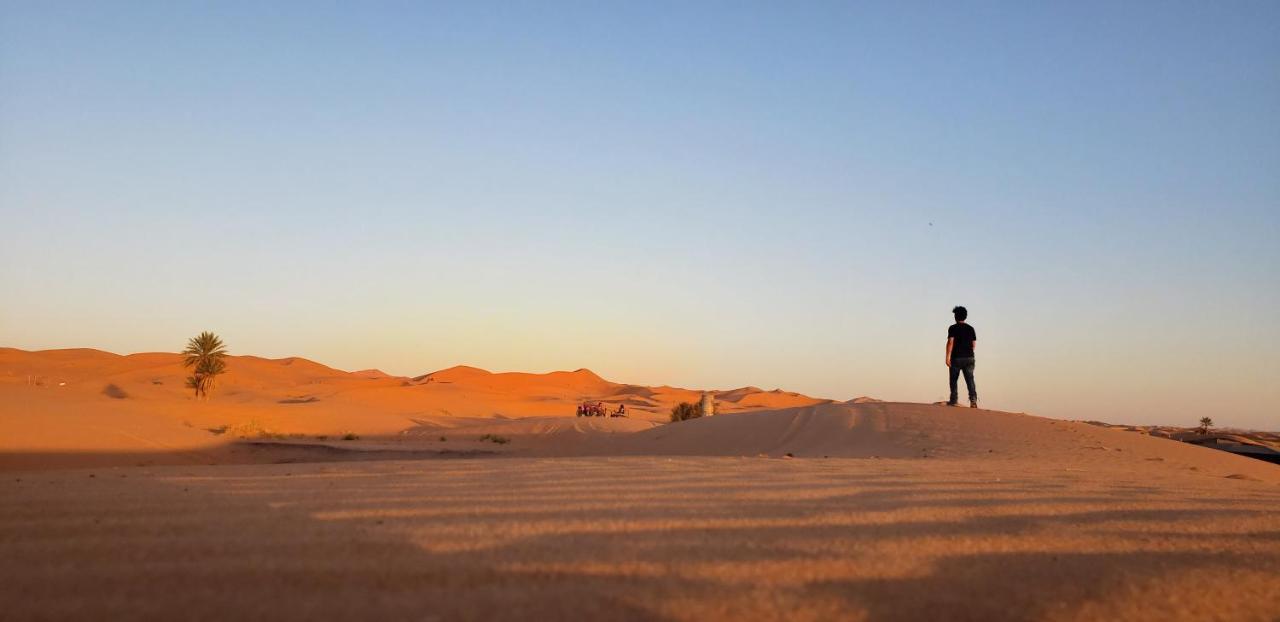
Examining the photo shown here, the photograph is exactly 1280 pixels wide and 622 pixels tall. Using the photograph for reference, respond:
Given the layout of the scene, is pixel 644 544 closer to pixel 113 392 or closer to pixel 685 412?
pixel 685 412

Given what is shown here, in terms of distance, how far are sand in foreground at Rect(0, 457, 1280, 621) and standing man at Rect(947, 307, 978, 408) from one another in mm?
7417

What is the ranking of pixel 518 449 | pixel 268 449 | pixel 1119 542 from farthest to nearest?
pixel 518 449
pixel 268 449
pixel 1119 542

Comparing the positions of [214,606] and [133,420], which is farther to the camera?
[133,420]

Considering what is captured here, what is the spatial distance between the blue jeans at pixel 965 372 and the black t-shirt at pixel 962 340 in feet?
0.25

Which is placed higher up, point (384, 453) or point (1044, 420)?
point (1044, 420)

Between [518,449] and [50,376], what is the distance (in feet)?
115

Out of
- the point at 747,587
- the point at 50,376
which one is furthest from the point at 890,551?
the point at 50,376

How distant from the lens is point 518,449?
51.3 feet

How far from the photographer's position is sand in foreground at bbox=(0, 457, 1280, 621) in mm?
1878

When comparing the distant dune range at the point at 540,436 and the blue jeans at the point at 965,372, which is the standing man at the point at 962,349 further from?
the distant dune range at the point at 540,436

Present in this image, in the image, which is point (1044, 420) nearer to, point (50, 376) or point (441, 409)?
point (441, 409)

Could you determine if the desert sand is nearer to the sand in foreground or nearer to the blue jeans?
the sand in foreground

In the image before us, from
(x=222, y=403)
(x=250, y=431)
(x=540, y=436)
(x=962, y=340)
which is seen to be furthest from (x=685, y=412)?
(x=222, y=403)

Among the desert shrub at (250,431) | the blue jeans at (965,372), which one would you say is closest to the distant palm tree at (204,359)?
the desert shrub at (250,431)
